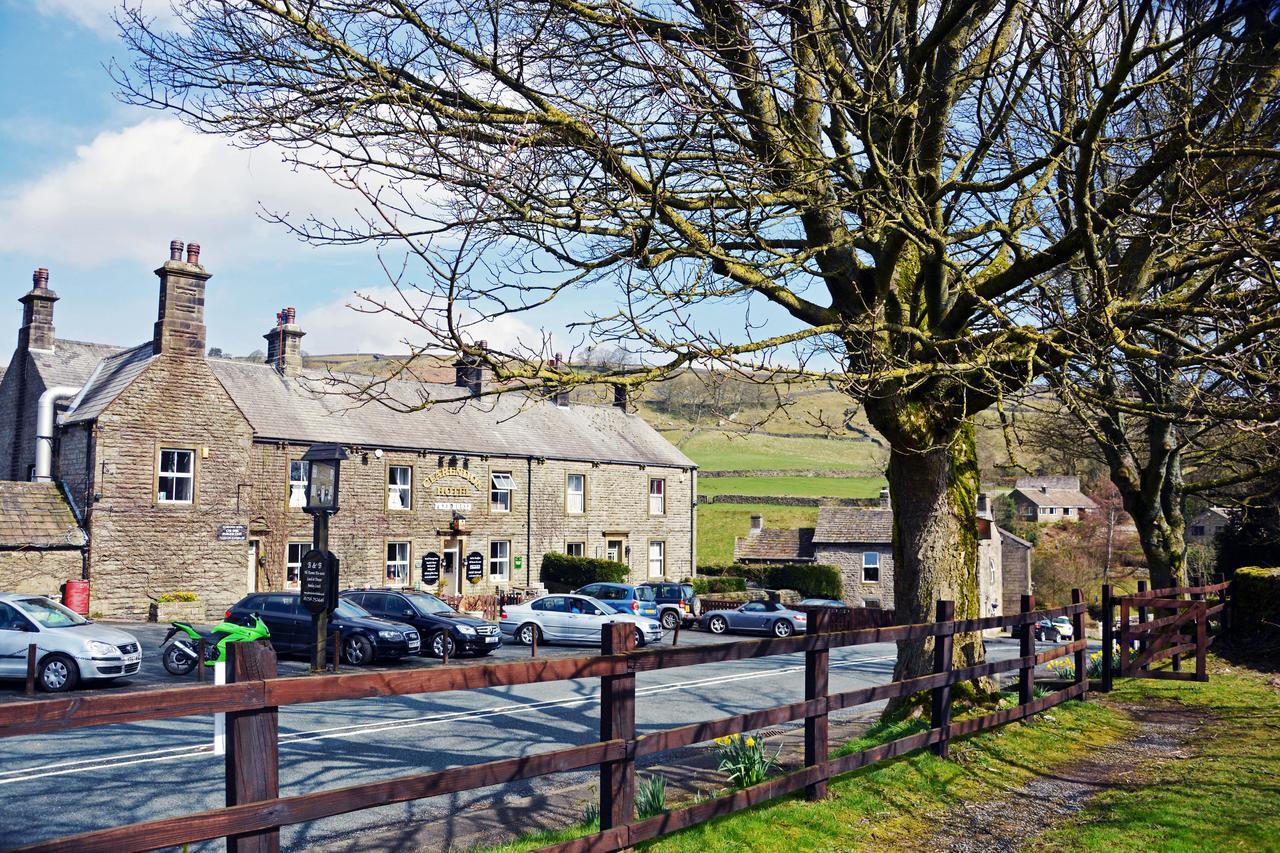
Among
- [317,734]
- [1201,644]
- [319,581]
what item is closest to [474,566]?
[319,581]

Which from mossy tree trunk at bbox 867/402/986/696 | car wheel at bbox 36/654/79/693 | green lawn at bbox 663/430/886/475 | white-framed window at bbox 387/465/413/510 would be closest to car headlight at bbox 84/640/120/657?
car wheel at bbox 36/654/79/693

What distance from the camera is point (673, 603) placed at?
35344 mm

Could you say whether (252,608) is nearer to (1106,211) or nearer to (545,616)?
(545,616)

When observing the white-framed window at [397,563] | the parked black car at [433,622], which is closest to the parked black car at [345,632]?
the parked black car at [433,622]

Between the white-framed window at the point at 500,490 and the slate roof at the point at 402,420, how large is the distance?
0.95 m

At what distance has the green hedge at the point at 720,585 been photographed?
44594mm

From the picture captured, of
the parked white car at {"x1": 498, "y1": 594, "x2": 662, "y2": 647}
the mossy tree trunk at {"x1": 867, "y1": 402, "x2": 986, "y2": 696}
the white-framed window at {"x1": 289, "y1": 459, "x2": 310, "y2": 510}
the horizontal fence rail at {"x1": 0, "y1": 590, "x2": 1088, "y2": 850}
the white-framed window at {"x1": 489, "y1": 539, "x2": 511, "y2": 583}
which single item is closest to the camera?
the horizontal fence rail at {"x1": 0, "y1": 590, "x2": 1088, "y2": 850}

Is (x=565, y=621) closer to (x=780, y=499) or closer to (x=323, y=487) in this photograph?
(x=323, y=487)

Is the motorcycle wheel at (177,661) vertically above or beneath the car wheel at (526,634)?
above

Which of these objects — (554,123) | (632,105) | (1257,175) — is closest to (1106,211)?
(1257,175)

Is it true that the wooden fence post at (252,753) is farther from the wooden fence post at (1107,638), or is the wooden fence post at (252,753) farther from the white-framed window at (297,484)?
the white-framed window at (297,484)

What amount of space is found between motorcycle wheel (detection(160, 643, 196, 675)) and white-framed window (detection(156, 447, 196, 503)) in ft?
38.9

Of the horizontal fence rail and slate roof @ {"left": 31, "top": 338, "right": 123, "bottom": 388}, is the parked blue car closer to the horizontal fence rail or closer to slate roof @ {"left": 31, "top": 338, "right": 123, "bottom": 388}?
slate roof @ {"left": 31, "top": 338, "right": 123, "bottom": 388}

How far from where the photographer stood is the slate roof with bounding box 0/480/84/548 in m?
25.4
